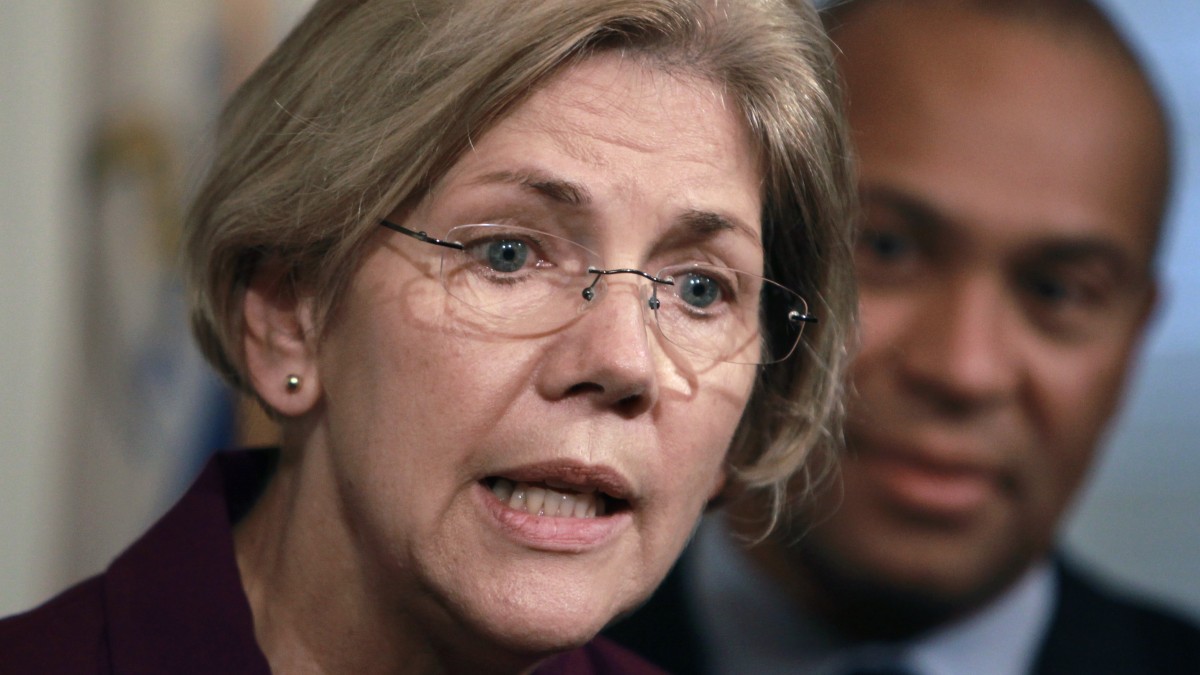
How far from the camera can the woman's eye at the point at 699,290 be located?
1568 mm

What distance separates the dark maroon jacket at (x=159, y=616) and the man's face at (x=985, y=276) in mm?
1343

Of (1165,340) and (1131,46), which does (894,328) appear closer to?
(1165,340)

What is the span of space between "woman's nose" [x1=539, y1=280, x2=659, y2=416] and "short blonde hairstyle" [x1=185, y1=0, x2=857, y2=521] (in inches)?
10.0

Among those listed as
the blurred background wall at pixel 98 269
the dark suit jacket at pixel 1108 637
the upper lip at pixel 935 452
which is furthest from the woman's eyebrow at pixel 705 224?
the blurred background wall at pixel 98 269

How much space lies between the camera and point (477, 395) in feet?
4.70

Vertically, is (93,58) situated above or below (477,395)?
above

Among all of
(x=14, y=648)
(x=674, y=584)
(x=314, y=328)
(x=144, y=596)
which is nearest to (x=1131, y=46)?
(x=674, y=584)

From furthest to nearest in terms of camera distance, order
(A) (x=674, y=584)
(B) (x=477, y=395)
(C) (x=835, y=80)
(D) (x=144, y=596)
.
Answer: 1. (A) (x=674, y=584)
2. (C) (x=835, y=80)
3. (D) (x=144, y=596)
4. (B) (x=477, y=395)

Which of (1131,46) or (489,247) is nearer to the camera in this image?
(489,247)

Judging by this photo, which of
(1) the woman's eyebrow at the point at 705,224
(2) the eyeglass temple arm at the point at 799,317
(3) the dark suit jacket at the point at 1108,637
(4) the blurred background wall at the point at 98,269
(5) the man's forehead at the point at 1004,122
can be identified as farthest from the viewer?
(4) the blurred background wall at the point at 98,269

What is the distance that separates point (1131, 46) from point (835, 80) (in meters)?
1.06

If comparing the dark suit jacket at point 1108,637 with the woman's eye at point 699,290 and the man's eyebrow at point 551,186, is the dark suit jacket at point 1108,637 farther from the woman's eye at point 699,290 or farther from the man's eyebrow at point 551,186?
the man's eyebrow at point 551,186

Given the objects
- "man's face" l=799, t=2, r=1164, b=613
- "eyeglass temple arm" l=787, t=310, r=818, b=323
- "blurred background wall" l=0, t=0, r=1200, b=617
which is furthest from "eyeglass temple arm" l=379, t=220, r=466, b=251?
"blurred background wall" l=0, t=0, r=1200, b=617

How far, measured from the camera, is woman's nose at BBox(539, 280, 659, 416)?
141 cm
